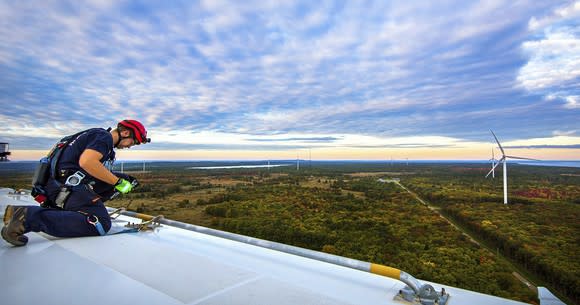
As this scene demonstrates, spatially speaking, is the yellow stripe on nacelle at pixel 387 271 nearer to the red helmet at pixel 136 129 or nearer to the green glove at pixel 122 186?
the green glove at pixel 122 186

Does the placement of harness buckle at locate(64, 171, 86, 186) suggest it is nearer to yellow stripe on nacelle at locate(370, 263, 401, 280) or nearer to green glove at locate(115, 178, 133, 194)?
green glove at locate(115, 178, 133, 194)

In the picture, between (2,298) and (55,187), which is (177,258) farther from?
(55,187)

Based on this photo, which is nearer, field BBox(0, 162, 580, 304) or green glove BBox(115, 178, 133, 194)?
green glove BBox(115, 178, 133, 194)

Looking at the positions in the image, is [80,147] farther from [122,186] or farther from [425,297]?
[425,297]

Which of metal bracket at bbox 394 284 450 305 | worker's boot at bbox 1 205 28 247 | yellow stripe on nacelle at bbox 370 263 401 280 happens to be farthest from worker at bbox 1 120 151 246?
metal bracket at bbox 394 284 450 305

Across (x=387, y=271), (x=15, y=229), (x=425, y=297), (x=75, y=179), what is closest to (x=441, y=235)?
(x=387, y=271)

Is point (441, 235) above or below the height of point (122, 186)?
below

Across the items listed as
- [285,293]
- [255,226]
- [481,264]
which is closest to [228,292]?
[285,293]
